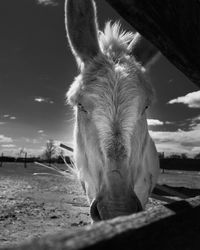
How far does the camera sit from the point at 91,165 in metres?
2.62

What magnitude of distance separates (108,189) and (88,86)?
1077 millimetres

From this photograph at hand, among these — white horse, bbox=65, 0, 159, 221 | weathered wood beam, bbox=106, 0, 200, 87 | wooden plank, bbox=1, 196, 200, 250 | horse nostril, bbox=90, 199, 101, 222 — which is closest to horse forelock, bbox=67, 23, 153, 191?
white horse, bbox=65, 0, 159, 221

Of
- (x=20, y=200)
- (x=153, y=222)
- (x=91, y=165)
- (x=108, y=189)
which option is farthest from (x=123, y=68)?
(x=20, y=200)

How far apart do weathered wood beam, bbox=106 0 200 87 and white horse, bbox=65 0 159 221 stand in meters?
0.96

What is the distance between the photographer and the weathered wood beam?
3.87 feet

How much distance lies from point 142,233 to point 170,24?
3.28ft

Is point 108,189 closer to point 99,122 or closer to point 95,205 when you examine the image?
point 95,205

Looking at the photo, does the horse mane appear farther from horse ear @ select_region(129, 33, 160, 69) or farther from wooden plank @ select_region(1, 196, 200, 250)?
wooden plank @ select_region(1, 196, 200, 250)

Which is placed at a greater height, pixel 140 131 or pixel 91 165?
pixel 140 131

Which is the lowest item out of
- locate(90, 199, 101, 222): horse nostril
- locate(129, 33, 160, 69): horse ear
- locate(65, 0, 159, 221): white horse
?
locate(90, 199, 101, 222): horse nostril

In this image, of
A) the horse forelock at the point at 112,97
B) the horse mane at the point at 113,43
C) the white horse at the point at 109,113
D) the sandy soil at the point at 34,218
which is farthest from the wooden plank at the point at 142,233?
the sandy soil at the point at 34,218

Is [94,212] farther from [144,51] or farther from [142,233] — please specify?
[144,51]

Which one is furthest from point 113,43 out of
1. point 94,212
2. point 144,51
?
point 94,212

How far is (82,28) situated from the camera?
3096 mm
